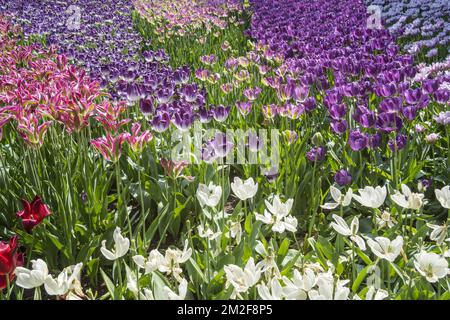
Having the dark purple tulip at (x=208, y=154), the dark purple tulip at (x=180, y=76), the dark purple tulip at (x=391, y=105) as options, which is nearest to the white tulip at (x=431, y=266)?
the dark purple tulip at (x=208, y=154)

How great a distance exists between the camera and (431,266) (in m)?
1.58

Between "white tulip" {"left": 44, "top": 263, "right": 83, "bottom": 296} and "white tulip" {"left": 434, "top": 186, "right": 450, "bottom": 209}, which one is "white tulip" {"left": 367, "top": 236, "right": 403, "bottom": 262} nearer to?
"white tulip" {"left": 434, "top": 186, "right": 450, "bottom": 209}

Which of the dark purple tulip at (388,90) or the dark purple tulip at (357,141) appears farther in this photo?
the dark purple tulip at (388,90)

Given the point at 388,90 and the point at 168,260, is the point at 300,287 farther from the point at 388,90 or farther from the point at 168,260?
the point at 388,90

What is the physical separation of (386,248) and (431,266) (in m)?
0.14

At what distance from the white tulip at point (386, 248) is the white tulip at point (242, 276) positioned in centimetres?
38

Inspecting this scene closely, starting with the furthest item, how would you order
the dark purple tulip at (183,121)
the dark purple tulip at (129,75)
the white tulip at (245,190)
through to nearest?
the dark purple tulip at (129,75), the dark purple tulip at (183,121), the white tulip at (245,190)

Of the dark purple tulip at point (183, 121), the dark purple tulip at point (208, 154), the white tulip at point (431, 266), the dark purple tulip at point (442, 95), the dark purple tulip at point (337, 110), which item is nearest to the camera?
the white tulip at point (431, 266)

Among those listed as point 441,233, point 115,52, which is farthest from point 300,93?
point 115,52

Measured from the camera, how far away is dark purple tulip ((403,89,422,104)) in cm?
304

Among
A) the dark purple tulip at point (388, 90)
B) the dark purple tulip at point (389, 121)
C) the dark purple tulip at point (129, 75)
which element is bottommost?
the dark purple tulip at point (389, 121)

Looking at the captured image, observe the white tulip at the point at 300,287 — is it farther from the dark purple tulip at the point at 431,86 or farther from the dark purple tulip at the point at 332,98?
the dark purple tulip at the point at 431,86

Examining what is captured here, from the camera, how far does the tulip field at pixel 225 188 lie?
1786 millimetres
